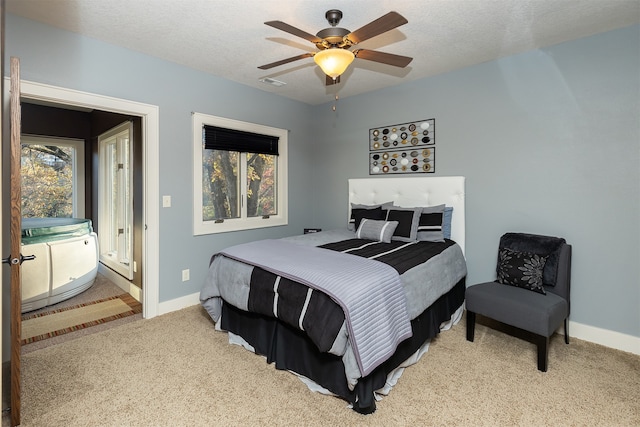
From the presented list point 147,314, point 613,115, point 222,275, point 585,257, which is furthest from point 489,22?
point 147,314

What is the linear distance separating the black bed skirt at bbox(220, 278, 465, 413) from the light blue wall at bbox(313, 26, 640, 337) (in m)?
1.08

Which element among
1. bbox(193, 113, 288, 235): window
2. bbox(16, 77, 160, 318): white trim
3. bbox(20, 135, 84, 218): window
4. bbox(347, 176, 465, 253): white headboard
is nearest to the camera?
bbox(16, 77, 160, 318): white trim

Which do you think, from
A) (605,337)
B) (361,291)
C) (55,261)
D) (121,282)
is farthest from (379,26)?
(121,282)

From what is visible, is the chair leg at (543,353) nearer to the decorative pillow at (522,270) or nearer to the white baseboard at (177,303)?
the decorative pillow at (522,270)

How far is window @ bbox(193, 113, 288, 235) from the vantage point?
3.70 metres

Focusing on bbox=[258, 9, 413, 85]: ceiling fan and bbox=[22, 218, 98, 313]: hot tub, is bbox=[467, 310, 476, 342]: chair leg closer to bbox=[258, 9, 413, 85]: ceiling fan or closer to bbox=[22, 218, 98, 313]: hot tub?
bbox=[258, 9, 413, 85]: ceiling fan

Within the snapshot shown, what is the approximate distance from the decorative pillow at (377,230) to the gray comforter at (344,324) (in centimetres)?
33

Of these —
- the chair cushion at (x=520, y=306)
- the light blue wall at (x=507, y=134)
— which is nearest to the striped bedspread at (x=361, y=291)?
the chair cushion at (x=520, y=306)

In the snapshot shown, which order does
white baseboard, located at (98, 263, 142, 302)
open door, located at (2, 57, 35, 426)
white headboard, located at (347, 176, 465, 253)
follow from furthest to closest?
white baseboard, located at (98, 263, 142, 302) → white headboard, located at (347, 176, 465, 253) → open door, located at (2, 57, 35, 426)

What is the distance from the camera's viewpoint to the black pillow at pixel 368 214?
12.3ft

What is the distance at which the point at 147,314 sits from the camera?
3.30m

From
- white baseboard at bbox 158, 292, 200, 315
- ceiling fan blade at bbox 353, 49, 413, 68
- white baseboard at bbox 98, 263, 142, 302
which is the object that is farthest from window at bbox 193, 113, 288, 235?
ceiling fan blade at bbox 353, 49, 413, 68

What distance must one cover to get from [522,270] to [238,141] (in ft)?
10.7

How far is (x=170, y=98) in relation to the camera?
3.38 m
